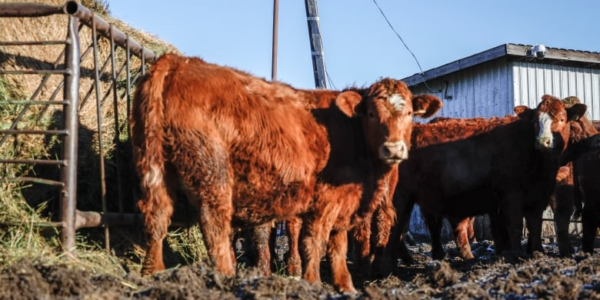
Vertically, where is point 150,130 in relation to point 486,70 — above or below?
below

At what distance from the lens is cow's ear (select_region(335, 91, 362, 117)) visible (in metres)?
7.79

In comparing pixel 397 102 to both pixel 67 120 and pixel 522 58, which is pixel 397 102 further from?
pixel 522 58

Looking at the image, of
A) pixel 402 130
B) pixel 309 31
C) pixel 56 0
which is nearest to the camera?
pixel 402 130

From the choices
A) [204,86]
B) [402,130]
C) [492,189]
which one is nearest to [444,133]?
[492,189]

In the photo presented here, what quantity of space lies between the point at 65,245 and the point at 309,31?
16.5 metres

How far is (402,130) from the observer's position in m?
7.67

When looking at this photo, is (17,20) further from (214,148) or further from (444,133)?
(444,133)

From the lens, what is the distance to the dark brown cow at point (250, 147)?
6598 mm

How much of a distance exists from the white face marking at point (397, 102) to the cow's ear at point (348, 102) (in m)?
0.38

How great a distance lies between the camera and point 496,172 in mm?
10578

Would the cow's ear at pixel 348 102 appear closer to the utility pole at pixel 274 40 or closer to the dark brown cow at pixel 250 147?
the dark brown cow at pixel 250 147

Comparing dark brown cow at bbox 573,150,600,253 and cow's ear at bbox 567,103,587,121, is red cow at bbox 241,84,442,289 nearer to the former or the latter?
cow's ear at bbox 567,103,587,121

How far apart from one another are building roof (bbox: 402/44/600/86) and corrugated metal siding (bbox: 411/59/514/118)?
323mm

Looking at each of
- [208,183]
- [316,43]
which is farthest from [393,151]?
[316,43]
